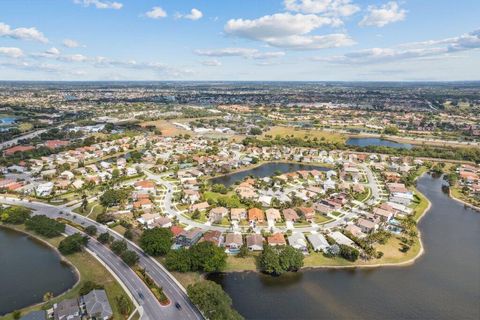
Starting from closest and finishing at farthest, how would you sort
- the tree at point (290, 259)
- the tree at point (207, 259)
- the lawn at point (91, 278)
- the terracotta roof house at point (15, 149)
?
the lawn at point (91, 278) < the tree at point (207, 259) < the tree at point (290, 259) < the terracotta roof house at point (15, 149)

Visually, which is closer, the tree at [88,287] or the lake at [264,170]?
the tree at [88,287]

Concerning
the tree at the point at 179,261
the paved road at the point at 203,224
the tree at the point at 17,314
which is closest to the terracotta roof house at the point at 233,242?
the paved road at the point at 203,224

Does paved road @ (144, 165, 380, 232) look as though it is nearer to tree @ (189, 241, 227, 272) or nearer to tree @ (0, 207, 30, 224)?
tree @ (189, 241, 227, 272)

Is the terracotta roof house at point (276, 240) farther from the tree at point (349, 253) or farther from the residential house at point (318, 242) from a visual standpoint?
the tree at point (349, 253)

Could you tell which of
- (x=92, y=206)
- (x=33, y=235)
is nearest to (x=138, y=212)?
(x=92, y=206)

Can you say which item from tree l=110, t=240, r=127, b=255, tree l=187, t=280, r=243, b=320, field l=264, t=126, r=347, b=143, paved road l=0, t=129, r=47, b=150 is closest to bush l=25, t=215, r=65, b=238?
tree l=110, t=240, r=127, b=255

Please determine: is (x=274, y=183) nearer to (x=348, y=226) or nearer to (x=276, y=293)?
(x=348, y=226)

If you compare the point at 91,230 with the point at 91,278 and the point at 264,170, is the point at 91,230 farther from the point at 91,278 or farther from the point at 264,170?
the point at 264,170
